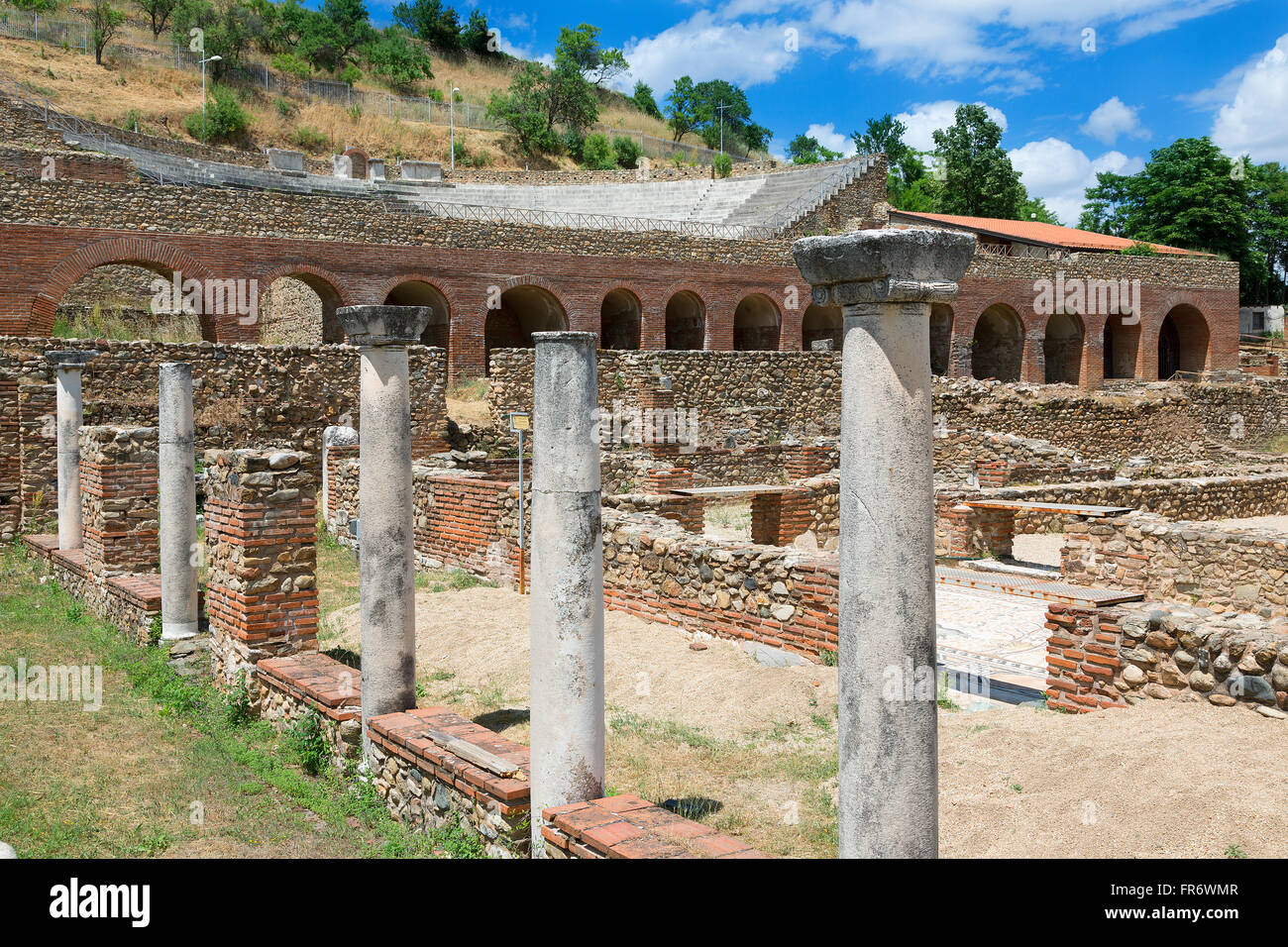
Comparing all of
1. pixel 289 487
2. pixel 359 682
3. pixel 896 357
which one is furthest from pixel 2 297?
pixel 896 357

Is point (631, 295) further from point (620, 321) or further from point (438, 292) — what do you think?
point (438, 292)

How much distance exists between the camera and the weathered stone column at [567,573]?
188 inches

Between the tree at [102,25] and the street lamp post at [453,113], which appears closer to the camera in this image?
the tree at [102,25]

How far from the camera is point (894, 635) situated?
11.1 ft

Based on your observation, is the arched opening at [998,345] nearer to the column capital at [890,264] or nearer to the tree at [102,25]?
the column capital at [890,264]

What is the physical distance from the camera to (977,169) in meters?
51.4

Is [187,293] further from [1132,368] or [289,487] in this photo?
[1132,368]

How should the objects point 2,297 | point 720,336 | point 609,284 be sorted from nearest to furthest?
point 2,297
point 609,284
point 720,336

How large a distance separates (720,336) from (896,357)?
27.1 meters

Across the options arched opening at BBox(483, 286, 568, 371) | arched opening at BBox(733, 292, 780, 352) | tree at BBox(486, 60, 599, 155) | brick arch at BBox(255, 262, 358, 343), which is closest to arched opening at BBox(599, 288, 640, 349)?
arched opening at BBox(483, 286, 568, 371)

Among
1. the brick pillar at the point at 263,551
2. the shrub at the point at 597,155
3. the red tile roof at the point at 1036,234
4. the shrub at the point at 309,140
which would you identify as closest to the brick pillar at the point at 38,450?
the brick pillar at the point at 263,551

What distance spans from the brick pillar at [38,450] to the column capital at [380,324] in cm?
981

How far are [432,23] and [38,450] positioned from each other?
57481mm
